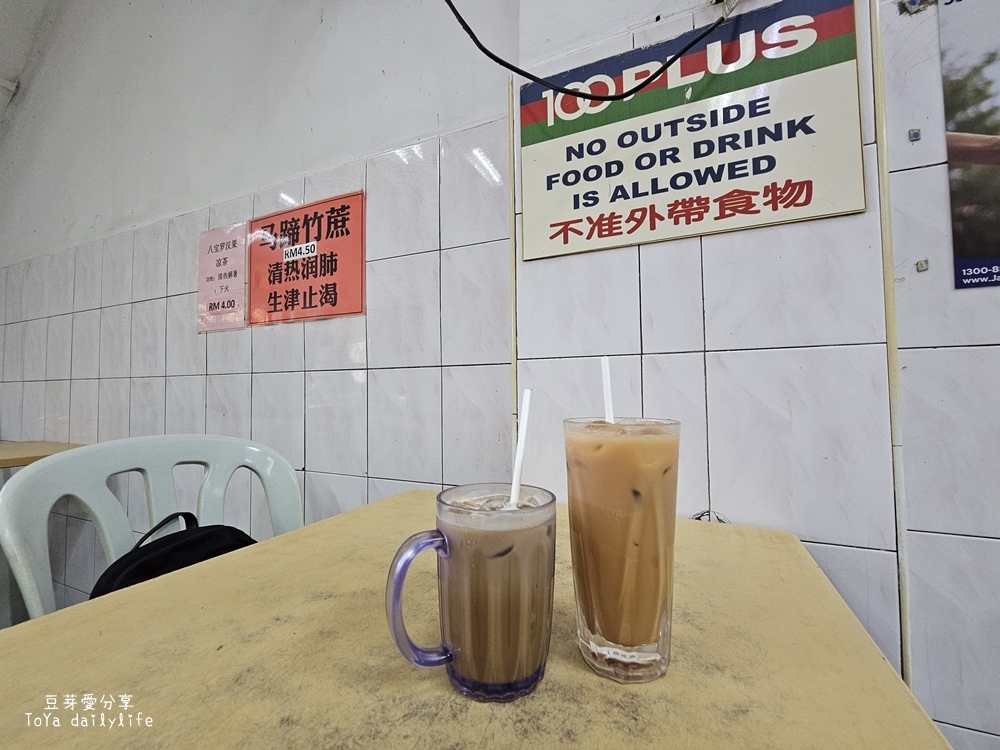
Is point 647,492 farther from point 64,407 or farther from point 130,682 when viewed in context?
point 64,407

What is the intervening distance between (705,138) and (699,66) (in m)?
0.15

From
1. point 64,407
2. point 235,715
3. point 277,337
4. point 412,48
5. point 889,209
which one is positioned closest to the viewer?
point 235,715

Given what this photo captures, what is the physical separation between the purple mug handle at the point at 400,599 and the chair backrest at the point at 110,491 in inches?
28.5

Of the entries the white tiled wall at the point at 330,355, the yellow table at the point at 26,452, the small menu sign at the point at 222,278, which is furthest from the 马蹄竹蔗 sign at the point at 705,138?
the yellow table at the point at 26,452

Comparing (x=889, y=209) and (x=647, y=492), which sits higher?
(x=889, y=209)

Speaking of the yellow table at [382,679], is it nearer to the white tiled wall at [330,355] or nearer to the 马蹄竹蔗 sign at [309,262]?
the white tiled wall at [330,355]

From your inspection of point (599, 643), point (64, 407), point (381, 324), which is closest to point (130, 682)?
point (599, 643)

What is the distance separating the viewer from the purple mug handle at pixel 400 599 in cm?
35

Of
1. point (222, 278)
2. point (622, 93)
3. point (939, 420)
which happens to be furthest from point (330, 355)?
point (939, 420)

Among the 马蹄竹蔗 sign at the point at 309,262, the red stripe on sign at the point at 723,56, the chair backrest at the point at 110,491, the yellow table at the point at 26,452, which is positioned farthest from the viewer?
the yellow table at the point at 26,452

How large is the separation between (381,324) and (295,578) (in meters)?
0.91

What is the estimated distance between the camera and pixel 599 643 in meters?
0.41

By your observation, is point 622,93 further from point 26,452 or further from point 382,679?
point 26,452

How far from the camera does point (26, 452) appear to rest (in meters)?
1.77
